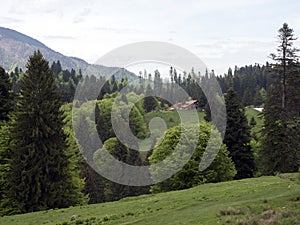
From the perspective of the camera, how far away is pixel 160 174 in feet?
161

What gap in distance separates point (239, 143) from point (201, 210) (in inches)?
1284

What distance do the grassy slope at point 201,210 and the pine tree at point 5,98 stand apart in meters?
17.3

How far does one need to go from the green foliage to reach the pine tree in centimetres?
1890

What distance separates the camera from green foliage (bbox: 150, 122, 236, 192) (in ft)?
154

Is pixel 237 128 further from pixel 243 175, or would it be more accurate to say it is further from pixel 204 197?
pixel 204 197

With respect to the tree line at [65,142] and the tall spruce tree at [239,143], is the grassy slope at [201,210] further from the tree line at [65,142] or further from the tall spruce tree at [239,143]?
the tall spruce tree at [239,143]

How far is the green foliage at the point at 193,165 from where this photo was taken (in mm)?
47031

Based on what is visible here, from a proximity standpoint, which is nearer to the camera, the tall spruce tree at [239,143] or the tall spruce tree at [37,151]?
the tall spruce tree at [37,151]

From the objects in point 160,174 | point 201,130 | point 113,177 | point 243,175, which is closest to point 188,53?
point 201,130

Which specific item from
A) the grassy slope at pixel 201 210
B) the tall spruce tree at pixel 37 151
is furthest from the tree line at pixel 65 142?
the grassy slope at pixel 201 210

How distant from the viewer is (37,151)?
121ft

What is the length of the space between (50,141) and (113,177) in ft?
106

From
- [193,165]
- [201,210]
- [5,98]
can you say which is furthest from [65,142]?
[201,210]

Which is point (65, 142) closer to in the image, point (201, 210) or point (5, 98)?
point (5, 98)
